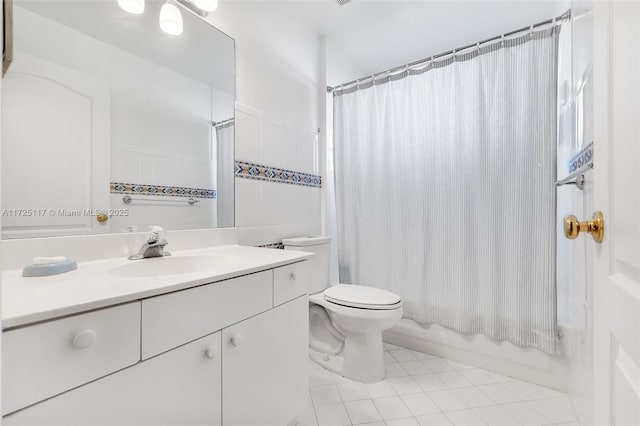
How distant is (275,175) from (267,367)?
1085 millimetres

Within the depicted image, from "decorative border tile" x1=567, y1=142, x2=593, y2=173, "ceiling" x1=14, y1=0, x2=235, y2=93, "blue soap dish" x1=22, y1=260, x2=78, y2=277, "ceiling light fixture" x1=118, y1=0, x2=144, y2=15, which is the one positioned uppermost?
"ceiling light fixture" x1=118, y1=0, x2=144, y2=15

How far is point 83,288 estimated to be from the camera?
721 millimetres

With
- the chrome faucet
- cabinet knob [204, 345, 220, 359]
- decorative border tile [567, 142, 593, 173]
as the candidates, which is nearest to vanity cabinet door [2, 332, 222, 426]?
cabinet knob [204, 345, 220, 359]

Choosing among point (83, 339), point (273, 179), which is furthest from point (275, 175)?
point (83, 339)

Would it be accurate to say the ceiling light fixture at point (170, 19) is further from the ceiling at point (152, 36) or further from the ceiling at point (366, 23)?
the ceiling at point (366, 23)

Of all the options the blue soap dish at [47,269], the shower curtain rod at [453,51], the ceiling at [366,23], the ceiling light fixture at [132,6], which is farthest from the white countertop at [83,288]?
the shower curtain rod at [453,51]

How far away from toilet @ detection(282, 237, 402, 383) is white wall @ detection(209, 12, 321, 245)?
211 mm

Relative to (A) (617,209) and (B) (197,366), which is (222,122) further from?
(A) (617,209)

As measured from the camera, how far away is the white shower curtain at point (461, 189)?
1537 mm

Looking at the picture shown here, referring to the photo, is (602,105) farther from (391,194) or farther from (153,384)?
(391,194)

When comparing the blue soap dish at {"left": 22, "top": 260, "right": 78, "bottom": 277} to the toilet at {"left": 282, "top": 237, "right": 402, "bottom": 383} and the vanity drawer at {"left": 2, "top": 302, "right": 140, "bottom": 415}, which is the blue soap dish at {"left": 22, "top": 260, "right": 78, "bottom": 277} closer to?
the vanity drawer at {"left": 2, "top": 302, "right": 140, "bottom": 415}

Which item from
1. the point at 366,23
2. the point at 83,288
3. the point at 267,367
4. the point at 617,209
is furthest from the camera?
the point at 366,23

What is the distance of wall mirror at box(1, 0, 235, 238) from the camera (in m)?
0.97

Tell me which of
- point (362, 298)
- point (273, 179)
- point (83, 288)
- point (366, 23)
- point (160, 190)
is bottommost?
point (362, 298)
